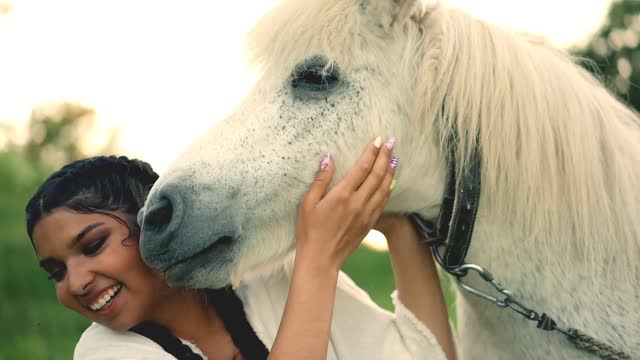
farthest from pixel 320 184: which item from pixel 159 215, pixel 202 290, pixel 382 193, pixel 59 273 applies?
pixel 59 273

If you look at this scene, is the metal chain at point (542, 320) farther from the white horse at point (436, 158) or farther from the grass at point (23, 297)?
the grass at point (23, 297)

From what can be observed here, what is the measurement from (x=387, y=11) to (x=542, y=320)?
0.96 meters

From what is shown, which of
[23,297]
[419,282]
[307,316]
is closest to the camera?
[307,316]

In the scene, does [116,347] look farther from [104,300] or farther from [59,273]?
[59,273]

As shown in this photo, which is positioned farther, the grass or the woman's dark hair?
the grass

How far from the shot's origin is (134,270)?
1916 mm

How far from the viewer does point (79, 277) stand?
1.84 m

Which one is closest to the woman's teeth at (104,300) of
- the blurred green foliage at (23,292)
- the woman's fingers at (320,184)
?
the woman's fingers at (320,184)

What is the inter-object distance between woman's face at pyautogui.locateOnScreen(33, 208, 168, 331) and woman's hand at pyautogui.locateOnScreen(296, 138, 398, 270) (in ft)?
1.59

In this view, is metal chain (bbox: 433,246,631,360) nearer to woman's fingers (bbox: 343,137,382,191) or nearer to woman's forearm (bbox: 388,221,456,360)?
woman's forearm (bbox: 388,221,456,360)

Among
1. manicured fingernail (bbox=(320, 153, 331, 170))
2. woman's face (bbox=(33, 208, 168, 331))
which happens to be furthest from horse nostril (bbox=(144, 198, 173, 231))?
manicured fingernail (bbox=(320, 153, 331, 170))

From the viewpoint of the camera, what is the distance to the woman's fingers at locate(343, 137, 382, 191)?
73.2 inches

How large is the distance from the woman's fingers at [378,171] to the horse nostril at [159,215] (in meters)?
0.51

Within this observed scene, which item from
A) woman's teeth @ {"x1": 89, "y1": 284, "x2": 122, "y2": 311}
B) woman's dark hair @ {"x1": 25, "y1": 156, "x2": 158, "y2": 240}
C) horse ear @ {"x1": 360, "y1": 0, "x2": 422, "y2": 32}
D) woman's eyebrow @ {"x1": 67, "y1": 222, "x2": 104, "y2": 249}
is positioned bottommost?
woman's teeth @ {"x1": 89, "y1": 284, "x2": 122, "y2": 311}
